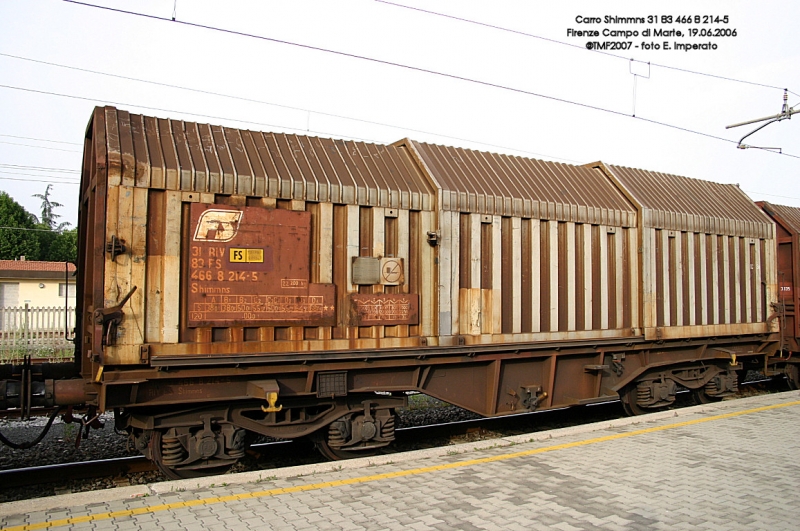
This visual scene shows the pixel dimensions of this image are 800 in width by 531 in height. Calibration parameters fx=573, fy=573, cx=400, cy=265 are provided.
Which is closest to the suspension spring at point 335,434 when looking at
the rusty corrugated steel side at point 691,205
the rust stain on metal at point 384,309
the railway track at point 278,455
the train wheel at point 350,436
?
the train wheel at point 350,436

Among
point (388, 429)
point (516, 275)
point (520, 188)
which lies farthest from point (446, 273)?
point (388, 429)

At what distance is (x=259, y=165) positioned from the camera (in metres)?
6.86

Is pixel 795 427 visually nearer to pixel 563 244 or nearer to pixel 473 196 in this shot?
pixel 563 244

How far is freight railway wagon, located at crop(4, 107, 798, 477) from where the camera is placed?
20.1 ft

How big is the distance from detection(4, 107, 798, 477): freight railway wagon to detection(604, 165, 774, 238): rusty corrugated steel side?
0.09 metres

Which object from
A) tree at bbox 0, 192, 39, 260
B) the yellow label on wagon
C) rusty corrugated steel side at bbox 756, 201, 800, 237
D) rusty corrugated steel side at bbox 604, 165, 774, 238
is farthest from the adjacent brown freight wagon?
tree at bbox 0, 192, 39, 260

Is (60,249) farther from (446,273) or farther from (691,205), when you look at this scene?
(691,205)

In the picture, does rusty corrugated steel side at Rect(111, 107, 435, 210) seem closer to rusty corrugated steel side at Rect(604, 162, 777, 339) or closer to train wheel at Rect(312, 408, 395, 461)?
train wheel at Rect(312, 408, 395, 461)

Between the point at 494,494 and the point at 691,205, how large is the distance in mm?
7939

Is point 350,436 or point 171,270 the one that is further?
point 350,436

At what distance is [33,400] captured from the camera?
6109 millimetres

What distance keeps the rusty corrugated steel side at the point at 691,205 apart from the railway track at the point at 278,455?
3.92 metres

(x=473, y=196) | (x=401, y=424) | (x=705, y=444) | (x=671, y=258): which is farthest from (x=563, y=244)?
(x=401, y=424)

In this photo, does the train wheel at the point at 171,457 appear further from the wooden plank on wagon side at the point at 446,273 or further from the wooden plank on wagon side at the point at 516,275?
the wooden plank on wagon side at the point at 516,275
